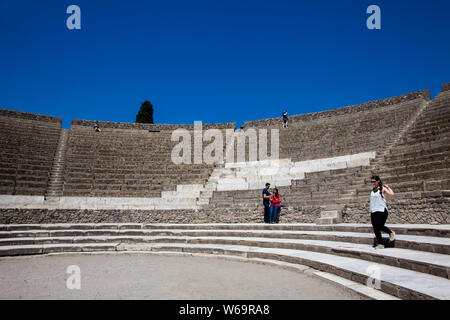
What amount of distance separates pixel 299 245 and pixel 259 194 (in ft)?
18.4

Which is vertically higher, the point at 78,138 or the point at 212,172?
the point at 78,138

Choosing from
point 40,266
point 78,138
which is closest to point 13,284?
point 40,266

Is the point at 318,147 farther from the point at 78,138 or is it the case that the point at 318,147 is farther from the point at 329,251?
the point at 78,138

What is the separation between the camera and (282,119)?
A: 20.9m

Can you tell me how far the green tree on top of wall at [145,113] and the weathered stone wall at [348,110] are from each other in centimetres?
1643

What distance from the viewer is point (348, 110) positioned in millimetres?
19375

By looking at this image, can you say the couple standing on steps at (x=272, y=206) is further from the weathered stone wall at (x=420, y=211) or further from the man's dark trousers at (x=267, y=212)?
the weathered stone wall at (x=420, y=211)

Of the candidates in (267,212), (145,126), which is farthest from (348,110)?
(145,126)

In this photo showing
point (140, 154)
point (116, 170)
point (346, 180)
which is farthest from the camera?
point (140, 154)

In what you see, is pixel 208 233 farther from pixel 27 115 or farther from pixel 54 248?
pixel 27 115

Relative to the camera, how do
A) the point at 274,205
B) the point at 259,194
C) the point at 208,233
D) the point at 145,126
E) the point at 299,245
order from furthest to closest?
the point at 145,126 → the point at 259,194 → the point at 274,205 → the point at 208,233 → the point at 299,245

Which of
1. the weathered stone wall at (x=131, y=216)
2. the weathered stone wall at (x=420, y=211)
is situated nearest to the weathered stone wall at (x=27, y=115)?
the weathered stone wall at (x=131, y=216)

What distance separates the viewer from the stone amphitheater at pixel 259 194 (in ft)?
18.4

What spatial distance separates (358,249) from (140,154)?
14.7m
